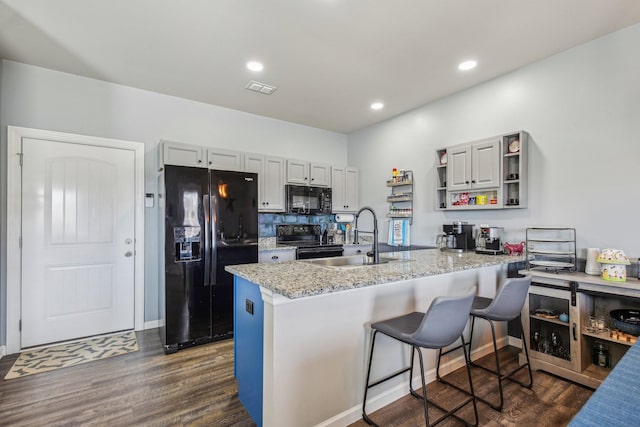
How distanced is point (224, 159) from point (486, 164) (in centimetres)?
305

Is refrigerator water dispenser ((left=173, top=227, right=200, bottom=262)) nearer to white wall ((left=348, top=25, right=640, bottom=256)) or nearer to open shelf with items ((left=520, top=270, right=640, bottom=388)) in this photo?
white wall ((left=348, top=25, right=640, bottom=256))

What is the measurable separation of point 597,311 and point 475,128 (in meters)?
2.14

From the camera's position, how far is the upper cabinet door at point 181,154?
342 cm

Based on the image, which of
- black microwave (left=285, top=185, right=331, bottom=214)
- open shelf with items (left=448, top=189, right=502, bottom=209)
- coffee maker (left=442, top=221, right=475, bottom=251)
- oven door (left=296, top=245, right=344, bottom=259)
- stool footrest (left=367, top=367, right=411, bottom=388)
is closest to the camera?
stool footrest (left=367, top=367, right=411, bottom=388)

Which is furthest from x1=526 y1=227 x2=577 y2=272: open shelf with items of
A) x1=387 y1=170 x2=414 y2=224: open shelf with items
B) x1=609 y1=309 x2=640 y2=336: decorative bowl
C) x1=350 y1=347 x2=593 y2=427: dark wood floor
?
x1=387 y1=170 x2=414 y2=224: open shelf with items

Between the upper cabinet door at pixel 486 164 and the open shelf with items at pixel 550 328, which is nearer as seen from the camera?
the open shelf with items at pixel 550 328

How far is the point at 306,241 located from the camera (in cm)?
457

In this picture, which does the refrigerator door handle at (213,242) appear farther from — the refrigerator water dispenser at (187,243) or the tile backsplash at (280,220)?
the tile backsplash at (280,220)

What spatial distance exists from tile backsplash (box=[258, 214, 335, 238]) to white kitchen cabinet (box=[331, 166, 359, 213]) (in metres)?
0.31

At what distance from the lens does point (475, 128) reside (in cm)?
355

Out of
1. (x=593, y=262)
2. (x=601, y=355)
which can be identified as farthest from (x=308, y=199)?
(x=601, y=355)

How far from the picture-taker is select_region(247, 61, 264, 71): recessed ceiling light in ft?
9.82

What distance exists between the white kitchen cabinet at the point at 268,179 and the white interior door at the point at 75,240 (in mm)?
1423

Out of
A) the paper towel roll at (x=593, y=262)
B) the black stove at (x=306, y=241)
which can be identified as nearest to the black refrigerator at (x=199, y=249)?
the black stove at (x=306, y=241)
